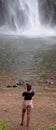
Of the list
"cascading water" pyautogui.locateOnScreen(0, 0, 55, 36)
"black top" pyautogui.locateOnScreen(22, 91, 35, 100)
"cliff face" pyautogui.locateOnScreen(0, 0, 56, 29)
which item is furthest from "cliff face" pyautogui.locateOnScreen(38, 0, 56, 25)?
"black top" pyautogui.locateOnScreen(22, 91, 35, 100)

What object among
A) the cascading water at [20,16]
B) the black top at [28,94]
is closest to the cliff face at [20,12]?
the cascading water at [20,16]

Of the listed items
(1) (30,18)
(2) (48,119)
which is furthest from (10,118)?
(1) (30,18)

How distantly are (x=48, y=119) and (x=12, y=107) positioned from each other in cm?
224

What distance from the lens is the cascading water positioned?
61312 millimetres

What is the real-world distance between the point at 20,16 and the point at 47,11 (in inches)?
189

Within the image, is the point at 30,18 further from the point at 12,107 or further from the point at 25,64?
the point at 12,107

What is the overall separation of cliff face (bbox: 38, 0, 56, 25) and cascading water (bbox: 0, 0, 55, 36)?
2.67 feet

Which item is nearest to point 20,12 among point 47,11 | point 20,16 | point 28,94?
point 20,16

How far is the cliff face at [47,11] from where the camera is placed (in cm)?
6194

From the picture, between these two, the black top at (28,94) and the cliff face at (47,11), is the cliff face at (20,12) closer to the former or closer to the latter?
the cliff face at (47,11)

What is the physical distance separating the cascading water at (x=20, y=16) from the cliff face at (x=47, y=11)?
2.67 feet

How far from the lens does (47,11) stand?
208ft

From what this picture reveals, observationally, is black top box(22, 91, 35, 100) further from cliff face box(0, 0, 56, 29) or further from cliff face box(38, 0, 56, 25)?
cliff face box(38, 0, 56, 25)

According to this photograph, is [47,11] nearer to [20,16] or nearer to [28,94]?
[20,16]
